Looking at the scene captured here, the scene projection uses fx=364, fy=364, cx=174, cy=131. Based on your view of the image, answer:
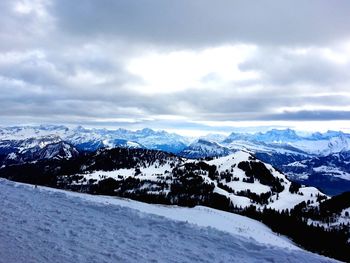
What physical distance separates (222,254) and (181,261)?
2.87 metres

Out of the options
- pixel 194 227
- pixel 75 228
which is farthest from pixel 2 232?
pixel 194 227

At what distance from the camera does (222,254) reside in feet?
62.8

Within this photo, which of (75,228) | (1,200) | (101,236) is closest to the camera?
(101,236)

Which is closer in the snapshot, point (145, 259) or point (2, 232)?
point (145, 259)

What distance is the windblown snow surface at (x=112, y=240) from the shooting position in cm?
1683

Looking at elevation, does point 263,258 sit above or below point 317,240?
above

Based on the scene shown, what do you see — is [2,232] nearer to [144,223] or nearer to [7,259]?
[7,259]

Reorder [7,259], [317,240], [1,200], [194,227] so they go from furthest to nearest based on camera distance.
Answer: [317,240]
[1,200]
[194,227]
[7,259]

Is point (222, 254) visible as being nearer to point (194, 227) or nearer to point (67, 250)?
point (194, 227)

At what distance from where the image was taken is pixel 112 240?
64.0ft

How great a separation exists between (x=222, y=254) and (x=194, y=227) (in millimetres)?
5144

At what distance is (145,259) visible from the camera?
55.8 ft

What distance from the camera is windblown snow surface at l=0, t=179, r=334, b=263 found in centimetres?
1683

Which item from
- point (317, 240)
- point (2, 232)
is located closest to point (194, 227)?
point (2, 232)
